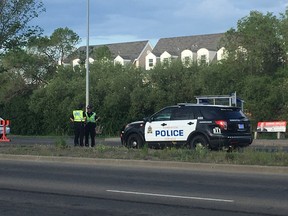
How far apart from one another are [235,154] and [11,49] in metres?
12.1

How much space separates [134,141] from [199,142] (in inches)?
114

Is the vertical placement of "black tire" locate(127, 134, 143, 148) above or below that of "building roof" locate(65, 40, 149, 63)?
below

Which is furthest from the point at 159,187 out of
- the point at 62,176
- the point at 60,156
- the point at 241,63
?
the point at 241,63

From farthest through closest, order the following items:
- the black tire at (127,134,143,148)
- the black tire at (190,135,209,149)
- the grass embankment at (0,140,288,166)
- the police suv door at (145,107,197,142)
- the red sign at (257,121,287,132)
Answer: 1. the red sign at (257,121,287,132)
2. the black tire at (127,134,143,148)
3. the police suv door at (145,107,197,142)
4. the black tire at (190,135,209,149)
5. the grass embankment at (0,140,288,166)

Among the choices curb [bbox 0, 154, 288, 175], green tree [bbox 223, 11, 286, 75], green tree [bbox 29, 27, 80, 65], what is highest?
green tree [bbox 29, 27, 80, 65]

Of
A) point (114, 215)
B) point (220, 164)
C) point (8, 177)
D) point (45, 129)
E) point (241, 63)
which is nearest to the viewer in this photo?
point (114, 215)

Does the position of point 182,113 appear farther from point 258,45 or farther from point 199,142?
point 258,45

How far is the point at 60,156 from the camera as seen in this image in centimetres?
1848

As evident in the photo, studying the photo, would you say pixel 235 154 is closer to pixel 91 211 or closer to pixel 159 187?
pixel 159 187

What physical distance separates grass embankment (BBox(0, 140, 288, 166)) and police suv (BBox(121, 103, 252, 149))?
1.28m

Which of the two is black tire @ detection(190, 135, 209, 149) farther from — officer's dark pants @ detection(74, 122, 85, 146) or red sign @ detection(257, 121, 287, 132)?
red sign @ detection(257, 121, 287, 132)

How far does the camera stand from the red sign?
32.2 meters

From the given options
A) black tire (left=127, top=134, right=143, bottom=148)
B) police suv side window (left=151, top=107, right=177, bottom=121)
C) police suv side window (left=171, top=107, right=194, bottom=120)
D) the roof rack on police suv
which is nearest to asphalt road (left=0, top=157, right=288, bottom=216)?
police suv side window (left=171, top=107, right=194, bottom=120)

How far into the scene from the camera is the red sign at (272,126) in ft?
106
